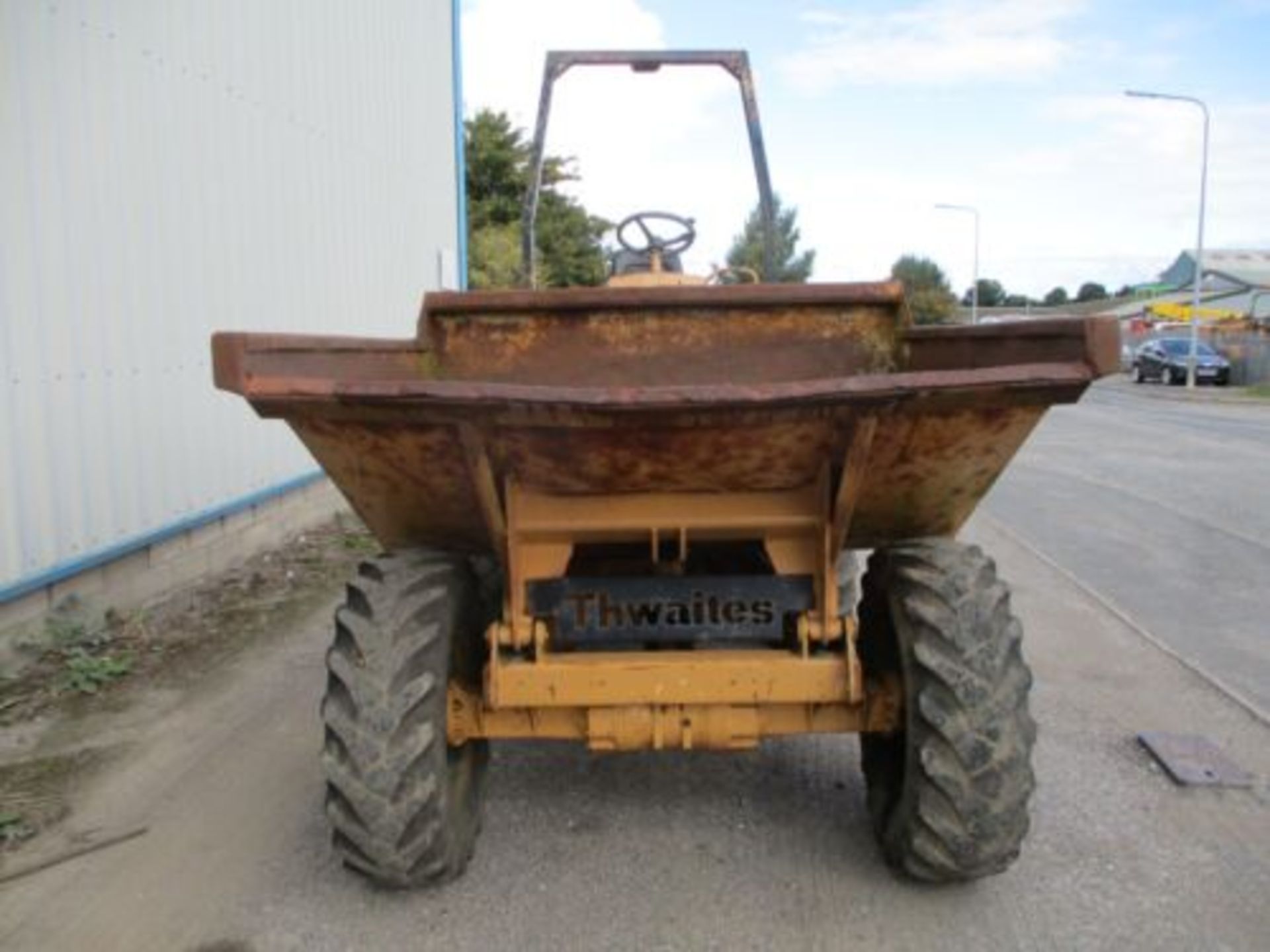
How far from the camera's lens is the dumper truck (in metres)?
2.93

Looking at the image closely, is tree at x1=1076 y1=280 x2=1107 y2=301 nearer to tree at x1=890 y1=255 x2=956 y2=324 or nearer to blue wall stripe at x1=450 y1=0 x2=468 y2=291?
tree at x1=890 y1=255 x2=956 y2=324

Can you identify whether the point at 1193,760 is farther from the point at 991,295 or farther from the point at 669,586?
the point at 991,295

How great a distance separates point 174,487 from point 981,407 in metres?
5.11

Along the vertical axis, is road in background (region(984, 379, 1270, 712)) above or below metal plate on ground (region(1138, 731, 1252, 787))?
below

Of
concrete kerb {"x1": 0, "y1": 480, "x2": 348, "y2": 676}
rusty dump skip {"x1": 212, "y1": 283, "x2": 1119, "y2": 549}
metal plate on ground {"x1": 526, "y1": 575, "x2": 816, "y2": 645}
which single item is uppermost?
rusty dump skip {"x1": 212, "y1": 283, "x2": 1119, "y2": 549}

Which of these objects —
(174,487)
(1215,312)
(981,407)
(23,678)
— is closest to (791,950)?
(981,407)

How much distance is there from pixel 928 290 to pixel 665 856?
7126cm

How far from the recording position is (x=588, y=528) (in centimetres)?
339

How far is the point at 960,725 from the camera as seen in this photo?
3225 mm

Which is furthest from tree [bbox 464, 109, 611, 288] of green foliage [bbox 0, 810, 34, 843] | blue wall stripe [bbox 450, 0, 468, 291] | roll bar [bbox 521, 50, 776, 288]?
green foliage [bbox 0, 810, 34, 843]

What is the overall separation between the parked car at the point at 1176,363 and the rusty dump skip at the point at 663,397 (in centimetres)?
3658

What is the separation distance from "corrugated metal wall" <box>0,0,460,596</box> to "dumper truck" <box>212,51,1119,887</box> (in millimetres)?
2461

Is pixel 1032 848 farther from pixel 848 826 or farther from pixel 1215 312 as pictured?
pixel 1215 312

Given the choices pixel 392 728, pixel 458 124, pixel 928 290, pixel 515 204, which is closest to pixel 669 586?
pixel 392 728
